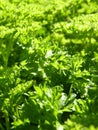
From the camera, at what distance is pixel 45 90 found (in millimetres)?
3711

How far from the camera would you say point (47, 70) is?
457cm

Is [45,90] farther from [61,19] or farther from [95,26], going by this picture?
[61,19]

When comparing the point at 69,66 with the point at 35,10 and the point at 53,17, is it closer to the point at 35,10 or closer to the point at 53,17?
the point at 35,10

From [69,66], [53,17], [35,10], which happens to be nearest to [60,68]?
[69,66]

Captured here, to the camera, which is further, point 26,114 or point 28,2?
point 28,2

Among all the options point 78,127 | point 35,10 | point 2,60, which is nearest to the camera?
point 78,127

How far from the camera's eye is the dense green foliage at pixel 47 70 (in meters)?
3.62

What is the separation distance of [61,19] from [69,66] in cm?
213

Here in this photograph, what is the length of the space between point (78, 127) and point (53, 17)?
3708mm

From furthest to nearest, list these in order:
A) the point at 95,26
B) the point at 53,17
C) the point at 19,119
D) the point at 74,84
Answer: the point at 53,17 → the point at 95,26 → the point at 74,84 → the point at 19,119

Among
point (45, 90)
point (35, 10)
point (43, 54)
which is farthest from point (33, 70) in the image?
point (35, 10)

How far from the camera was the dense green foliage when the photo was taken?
3.62m

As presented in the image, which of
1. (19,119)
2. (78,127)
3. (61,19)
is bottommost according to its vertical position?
(19,119)

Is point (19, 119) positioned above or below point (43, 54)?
below
